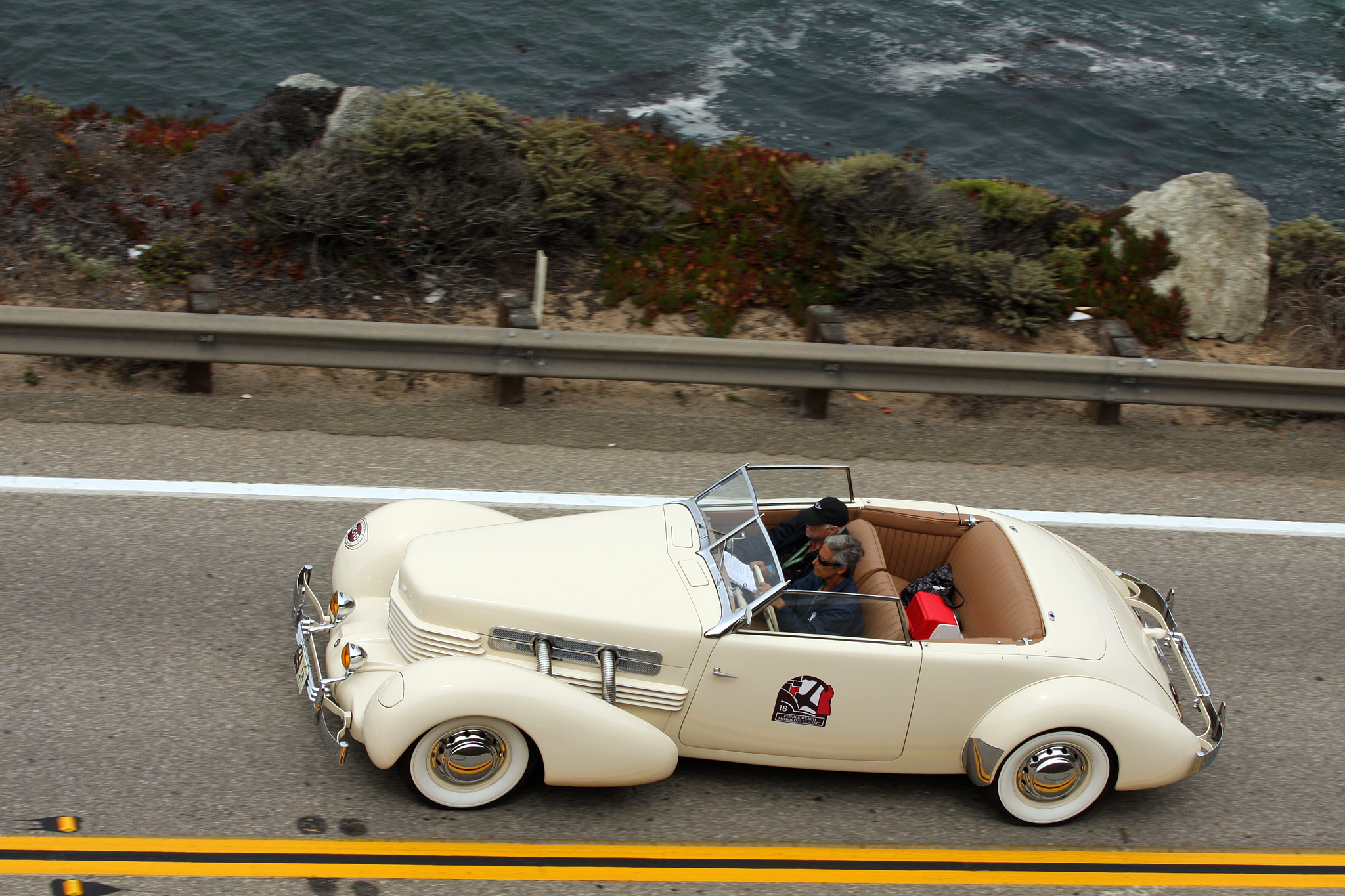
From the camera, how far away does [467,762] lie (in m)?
4.66

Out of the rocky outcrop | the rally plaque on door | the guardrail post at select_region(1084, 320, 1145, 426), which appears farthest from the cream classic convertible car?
the rocky outcrop

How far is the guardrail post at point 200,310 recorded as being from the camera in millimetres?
7934

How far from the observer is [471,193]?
9867 mm

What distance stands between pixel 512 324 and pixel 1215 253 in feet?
21.4

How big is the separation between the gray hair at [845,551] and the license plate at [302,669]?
2.38 metres

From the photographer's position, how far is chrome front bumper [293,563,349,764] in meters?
4.70

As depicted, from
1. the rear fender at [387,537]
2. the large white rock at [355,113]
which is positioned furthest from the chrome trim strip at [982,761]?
the large white rock at [355,113]

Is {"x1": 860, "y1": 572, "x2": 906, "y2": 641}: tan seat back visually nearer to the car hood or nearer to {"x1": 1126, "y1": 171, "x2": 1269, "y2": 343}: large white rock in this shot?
the car hood

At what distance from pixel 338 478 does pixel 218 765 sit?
8.37 feet

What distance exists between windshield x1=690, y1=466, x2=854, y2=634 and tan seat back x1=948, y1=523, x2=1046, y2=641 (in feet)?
2.20

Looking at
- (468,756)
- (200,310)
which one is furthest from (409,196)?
(468,756)

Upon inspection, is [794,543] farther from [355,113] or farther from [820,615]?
[355,113]

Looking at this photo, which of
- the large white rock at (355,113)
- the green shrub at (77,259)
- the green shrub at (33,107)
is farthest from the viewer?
the green shrub at (33,107)

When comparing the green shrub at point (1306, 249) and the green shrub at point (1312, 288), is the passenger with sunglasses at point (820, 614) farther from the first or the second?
the green shrub at point (1306, 249)
